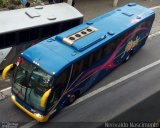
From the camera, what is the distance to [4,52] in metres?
16.4

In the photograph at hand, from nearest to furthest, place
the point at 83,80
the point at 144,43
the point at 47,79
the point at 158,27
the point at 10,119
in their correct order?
the point at 47,79, the point at 10,119, the point at 83,80, the point at 144,43, the point at 158,27

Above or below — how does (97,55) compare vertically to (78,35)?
below

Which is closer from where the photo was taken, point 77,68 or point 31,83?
point 31,83

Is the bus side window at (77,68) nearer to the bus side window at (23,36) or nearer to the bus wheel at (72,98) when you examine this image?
the bus wheel at (72,98)

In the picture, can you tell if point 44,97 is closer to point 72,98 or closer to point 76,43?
point 72,98

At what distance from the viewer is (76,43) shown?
49.3 ft

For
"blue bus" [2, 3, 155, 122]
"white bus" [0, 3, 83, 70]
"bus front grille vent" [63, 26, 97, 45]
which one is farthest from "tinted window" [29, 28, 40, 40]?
"bus front grille vent" [63, 26, 97, 45]

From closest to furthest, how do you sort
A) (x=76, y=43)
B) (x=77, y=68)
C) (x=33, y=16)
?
(x=77, y=68) < (x=76, y=43) < (x=33, y=16)

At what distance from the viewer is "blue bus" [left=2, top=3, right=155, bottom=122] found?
1383 centimetres

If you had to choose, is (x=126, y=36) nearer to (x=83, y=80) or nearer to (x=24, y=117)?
(x=83, y=80)

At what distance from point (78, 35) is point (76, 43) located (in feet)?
2.38

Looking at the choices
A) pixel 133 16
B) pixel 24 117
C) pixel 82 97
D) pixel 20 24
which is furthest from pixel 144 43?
pixel 24 117

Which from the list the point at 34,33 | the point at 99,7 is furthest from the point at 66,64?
the point at 99,7

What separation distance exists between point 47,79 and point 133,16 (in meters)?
7.50
